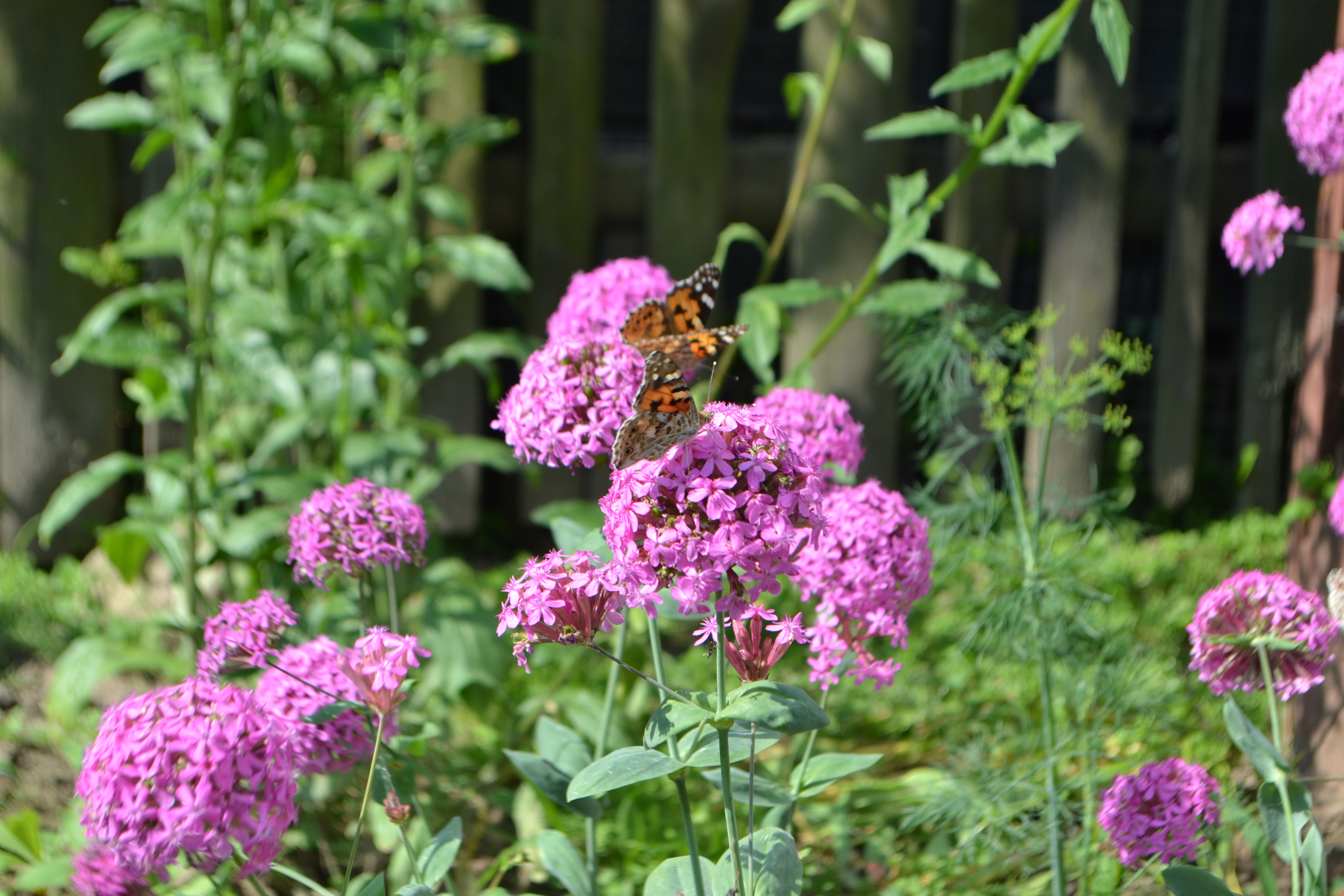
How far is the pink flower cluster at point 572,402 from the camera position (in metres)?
1.28

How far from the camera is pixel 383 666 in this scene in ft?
3.84

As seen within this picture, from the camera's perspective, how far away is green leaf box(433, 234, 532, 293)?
2.44 metres

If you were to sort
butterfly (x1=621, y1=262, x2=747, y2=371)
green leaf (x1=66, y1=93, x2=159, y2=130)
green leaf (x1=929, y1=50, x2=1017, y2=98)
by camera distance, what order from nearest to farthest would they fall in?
1. butterfly (x1=621, y1=262, x2=747, y2=371)
2. green leaf (x1=929, y1=50, x2=1017, y2=98)
3. green leaf (x1=66, y1=93, x2=159, y2=130)

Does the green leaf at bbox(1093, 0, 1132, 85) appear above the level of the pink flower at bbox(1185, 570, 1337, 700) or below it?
above

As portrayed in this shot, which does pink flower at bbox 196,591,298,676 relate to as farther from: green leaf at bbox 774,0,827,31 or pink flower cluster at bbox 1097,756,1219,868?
green leaf at bbox 774,0,827,31

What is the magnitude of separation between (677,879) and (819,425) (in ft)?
2.07

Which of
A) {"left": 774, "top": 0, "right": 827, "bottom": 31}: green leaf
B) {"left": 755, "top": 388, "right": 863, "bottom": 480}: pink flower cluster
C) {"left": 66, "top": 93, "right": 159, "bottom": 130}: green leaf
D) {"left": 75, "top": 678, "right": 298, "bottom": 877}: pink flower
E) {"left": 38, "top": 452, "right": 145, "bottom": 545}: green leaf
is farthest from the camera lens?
{"left": 66, "top": 93, "right": 159, "bottom": 130}: green leaf

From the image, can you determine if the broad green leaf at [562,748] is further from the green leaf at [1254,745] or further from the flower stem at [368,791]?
the green leaf at [1254,745]

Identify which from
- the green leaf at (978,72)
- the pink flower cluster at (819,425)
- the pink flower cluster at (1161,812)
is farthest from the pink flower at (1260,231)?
the pink flower cluster at (1161,812)

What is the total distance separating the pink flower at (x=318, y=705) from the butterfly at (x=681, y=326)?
53cm

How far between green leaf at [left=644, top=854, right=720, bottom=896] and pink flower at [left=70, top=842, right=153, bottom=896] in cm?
56

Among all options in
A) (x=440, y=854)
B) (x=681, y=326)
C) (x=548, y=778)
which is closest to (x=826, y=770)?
(x=548, y=778)

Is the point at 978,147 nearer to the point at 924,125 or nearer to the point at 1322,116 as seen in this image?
the point at 924,125

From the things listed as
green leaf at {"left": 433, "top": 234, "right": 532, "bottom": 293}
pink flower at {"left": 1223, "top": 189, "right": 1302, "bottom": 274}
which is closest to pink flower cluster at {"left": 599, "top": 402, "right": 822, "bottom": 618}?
pink flower at {"left": 1223, "top": 189, "right": 1302, "bottom": 274}
